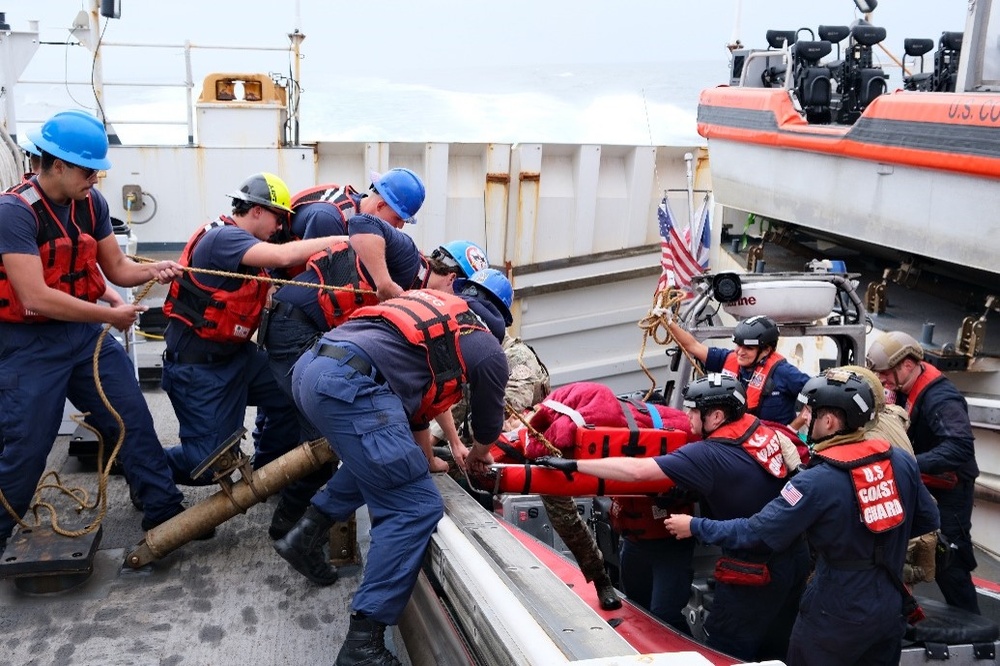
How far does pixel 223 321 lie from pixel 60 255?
0.63m

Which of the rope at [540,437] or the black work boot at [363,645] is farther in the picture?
the rope at [540,437]

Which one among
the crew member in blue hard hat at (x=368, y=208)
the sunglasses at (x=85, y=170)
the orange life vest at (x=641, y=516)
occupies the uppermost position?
the sunglasses at (x=85, y=170)

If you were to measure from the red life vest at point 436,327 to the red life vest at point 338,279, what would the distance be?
27.7 inches

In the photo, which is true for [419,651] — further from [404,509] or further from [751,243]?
[751,243]

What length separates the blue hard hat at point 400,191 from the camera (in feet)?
13.4

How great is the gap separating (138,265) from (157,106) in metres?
20.0

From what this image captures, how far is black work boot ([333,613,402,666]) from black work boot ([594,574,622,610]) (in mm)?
1187

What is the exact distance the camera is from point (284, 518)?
373 cm

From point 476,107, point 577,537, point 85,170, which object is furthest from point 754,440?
point 476,107

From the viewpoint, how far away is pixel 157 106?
2198 centimetres

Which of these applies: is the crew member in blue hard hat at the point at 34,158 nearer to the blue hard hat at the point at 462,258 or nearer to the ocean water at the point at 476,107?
the blue hard hat at the point at 462,258

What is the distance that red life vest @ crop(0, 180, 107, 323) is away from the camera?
327cm

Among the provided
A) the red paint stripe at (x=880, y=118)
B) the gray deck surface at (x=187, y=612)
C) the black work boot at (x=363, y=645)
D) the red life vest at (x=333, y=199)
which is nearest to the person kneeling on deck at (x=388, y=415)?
the black work boot at (x=363, y=645)

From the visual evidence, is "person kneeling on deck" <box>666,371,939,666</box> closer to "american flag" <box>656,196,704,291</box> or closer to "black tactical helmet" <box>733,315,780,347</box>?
"black tactical helmet" <box>733,315,780,347</box>
